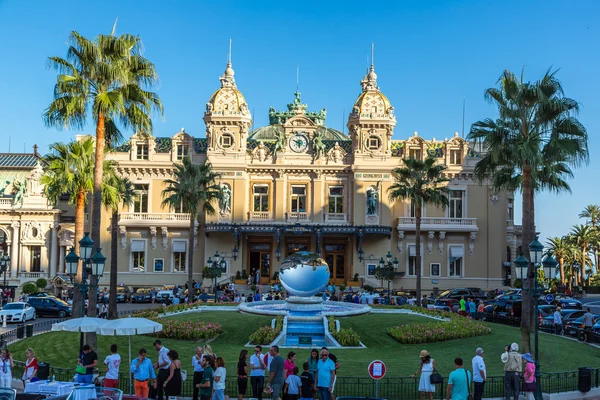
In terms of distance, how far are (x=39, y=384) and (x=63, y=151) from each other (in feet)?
75.2

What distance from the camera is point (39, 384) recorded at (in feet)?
52.9

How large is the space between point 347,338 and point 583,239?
67.8 metres

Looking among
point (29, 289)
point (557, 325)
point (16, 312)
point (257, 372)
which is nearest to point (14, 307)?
point (16, 312)

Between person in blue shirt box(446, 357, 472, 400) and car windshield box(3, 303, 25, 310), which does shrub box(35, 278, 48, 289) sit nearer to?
car windshield box(3, 303, 25, 310)

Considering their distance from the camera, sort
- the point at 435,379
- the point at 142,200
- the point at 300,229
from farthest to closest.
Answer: the point at 142,200, the point at 300,229, the point at 435,379

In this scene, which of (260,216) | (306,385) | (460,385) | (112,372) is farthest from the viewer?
(260,216)

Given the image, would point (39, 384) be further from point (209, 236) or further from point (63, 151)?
point (209, 236)

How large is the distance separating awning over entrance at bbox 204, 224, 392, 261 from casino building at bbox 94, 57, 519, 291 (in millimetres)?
613

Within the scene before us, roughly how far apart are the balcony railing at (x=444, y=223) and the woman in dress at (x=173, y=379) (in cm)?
4550

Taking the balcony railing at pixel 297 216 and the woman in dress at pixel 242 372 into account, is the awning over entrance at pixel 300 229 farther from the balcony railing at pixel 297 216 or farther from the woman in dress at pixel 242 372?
the woman in dress at pixel 242 372

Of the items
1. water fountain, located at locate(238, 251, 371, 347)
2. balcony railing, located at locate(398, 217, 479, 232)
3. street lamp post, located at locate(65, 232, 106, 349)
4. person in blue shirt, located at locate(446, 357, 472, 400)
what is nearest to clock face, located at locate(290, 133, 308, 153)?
balcony railing, located at locate(398, 217, 479, 232)

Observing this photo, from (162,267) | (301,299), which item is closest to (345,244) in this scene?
(162,267)

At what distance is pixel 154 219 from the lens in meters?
60.2

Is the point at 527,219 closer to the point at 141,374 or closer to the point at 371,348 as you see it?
the point at 371,348
